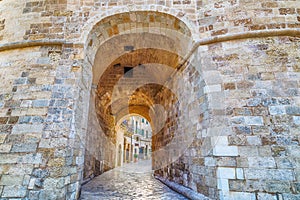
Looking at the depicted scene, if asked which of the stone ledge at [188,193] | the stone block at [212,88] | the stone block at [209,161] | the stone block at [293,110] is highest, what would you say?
the stone block at [212,88]

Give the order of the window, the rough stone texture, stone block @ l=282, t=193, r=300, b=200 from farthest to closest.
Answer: the window → the rough stone texture → stone block @ l=282, t=193, r=300, b=200

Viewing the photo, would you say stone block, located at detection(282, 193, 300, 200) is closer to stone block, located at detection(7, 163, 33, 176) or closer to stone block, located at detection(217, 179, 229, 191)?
stone block, located at detection(217, 179, 229, 191)

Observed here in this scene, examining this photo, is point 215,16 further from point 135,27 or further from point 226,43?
point 135,27

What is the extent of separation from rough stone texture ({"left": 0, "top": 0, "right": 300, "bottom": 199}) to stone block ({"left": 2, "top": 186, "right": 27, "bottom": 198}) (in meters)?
0.01

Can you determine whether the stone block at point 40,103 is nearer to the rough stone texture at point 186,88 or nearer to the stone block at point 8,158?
the rough stone texture at point 186,88

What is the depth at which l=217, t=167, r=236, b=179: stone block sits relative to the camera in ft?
8.10

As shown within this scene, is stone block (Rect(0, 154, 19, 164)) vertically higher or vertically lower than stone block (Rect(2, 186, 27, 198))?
higher

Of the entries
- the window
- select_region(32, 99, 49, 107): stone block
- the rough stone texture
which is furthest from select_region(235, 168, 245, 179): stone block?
the window

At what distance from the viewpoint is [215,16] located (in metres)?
3.25

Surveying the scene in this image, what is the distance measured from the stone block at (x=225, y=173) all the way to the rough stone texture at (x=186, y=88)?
0.04 feet

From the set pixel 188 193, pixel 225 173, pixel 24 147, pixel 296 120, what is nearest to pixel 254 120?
pixel 296 120

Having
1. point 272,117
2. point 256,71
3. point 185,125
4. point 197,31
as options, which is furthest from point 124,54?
point 272,117

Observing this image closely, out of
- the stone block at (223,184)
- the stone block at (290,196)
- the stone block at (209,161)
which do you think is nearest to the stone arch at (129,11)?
the stone block at (209,161)

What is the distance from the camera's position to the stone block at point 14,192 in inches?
96.5
